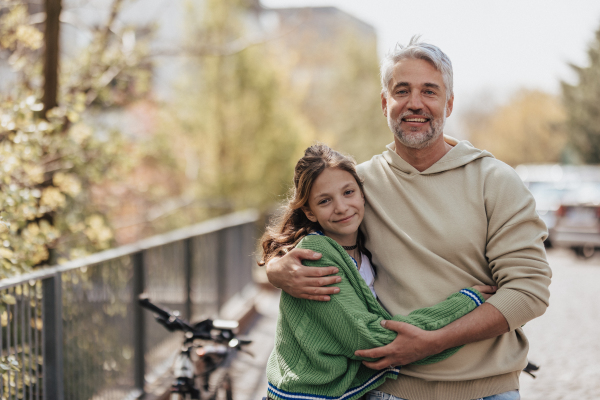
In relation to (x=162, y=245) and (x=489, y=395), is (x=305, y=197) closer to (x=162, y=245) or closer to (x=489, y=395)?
(x=489, y=395)

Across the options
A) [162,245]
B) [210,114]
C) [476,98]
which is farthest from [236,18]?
[476,98]

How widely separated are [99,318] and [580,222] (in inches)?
544

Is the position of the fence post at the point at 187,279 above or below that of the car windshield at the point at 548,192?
above

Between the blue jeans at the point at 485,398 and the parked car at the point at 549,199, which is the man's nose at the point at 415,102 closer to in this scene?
the blue jeans at the point at 485,398

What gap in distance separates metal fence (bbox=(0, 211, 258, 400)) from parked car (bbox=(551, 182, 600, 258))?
11124mm

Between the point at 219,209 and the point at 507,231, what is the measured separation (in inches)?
477

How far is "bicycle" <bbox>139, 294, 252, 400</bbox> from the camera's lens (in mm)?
3750

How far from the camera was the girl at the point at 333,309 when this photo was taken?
219cm

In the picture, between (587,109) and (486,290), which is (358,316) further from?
(587,109)

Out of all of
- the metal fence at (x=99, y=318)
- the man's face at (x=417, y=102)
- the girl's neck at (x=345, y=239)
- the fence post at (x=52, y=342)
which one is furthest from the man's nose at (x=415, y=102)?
the fence post at (x=52, y=342)

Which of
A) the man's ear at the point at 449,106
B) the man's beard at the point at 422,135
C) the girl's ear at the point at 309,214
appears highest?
the man's ear at the point at 449,106

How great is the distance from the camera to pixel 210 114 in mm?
15742

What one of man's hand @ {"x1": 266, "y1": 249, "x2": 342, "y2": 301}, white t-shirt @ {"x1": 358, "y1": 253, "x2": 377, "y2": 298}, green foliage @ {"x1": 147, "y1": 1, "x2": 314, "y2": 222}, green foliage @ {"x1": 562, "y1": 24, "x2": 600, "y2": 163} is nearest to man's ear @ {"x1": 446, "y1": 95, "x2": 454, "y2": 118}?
white t-shirt @ {"x1": 358, "y1": 253, "x2": 377, "y2": 298}

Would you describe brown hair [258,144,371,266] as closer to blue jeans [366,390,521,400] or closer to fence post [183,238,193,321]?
blue jeans [366,390,521,400]
